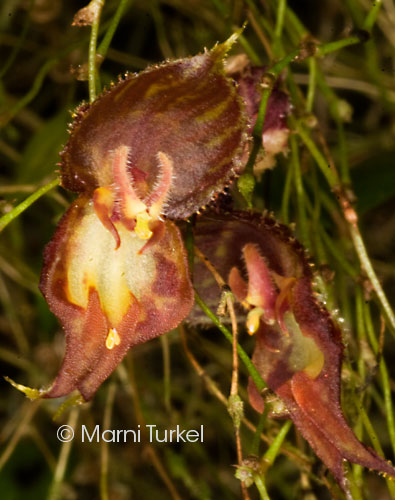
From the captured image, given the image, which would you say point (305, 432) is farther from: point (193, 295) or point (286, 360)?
point (193, 295)

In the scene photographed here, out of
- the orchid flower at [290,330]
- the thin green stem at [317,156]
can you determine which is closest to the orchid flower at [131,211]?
the orchid flower at [290,330]

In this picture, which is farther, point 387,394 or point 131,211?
point 387,394

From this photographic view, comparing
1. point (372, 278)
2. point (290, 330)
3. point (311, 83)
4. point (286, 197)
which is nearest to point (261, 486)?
point (290, 330)

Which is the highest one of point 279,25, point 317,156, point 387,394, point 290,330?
point 279,25

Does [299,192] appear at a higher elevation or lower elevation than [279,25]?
lower

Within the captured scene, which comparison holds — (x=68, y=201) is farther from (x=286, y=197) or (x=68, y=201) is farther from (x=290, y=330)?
(x=290, y=330)

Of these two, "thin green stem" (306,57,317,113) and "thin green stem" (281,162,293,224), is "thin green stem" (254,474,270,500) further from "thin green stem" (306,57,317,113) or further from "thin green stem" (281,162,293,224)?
"thin green stem" (306,57,317,113)

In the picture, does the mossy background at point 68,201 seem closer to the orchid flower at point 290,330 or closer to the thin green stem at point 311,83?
the thin green stem at point 311,83

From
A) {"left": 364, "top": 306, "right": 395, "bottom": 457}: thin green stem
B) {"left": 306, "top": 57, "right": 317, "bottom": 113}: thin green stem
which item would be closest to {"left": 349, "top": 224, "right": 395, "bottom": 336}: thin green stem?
{"left": 364, "top": 306, "right": 395, "bottom": 457}: thin green stem

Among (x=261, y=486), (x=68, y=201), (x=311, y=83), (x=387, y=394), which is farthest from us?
(x=68, y=201)

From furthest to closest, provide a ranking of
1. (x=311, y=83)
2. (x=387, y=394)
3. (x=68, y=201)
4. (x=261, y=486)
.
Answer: (x=68, y=201) → (x=311, y=83) → (x=387, y=394) → (x=261, y=486)

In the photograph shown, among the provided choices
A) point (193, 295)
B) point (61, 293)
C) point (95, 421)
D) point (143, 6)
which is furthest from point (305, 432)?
point (143, 6)
